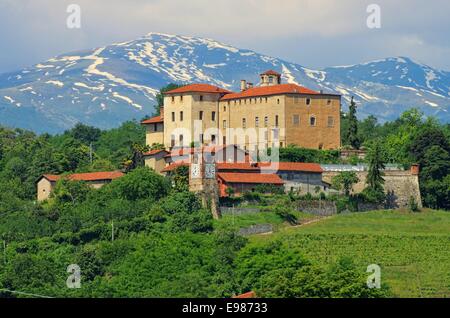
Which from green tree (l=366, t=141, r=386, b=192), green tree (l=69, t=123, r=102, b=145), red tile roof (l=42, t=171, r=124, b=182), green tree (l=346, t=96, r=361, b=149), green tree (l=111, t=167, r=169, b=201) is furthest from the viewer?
green tree (l=69, t=123, r=102, b=145)

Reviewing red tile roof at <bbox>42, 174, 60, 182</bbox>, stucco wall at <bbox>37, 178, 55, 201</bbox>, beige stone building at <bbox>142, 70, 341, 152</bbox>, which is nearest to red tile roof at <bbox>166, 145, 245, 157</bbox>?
beige stone building at <bbox>142, 70, 341, 152</bbox>

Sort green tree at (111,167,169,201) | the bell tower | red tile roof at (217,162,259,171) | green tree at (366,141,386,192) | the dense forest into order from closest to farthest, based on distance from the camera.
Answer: the dense forest, the bell tower, green tree at (111,167,169,201), red tile roof at (217,162,259,171), green tree at (366,141,386,192)

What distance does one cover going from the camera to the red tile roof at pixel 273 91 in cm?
8488

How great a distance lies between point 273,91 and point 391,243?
57.2ft

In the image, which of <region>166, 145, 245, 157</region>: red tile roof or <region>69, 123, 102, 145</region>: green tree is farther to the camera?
<region>69, 123, 102, 145</region>: green tree

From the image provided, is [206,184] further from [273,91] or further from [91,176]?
[273,91]

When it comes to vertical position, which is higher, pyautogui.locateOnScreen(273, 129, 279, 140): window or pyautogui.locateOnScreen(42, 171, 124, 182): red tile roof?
pyautogui.locateOnScreen(273, 129, 279, 140): window

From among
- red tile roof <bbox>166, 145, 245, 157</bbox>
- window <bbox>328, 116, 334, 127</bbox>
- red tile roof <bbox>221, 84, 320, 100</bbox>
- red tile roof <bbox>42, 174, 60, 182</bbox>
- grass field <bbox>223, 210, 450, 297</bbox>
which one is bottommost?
grass field <bbox>223, 210, 450, 297</bbox>

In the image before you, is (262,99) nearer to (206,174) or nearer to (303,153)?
(303,153)

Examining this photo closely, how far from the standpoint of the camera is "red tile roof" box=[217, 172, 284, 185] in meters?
76.1

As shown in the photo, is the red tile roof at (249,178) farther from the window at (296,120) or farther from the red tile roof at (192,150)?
the window at (296,120)

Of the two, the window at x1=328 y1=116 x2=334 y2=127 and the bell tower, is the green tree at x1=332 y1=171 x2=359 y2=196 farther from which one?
the bell tower

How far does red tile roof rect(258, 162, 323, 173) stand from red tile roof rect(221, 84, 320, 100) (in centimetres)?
632
